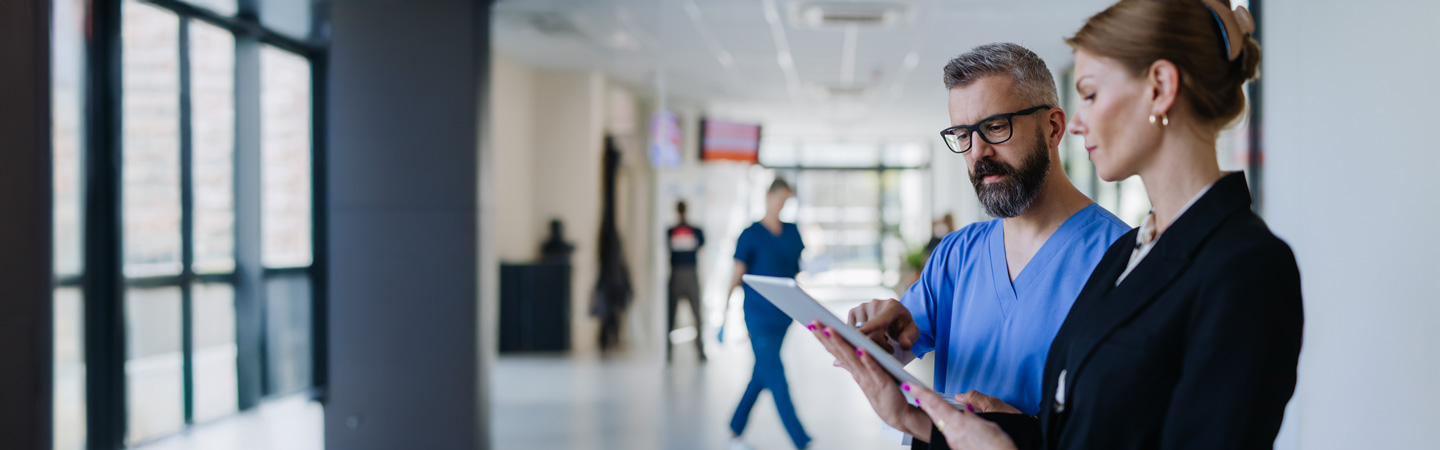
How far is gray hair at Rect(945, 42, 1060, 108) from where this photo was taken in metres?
1.23

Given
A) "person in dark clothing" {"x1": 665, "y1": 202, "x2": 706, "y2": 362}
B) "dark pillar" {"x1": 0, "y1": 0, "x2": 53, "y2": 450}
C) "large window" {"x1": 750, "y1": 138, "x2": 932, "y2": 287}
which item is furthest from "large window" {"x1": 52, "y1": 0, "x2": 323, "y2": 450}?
"large window" {"x1": 750, "y1": 138, "x2": 932, "y2": 287}

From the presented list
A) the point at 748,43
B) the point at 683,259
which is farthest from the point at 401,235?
the point at 748,43

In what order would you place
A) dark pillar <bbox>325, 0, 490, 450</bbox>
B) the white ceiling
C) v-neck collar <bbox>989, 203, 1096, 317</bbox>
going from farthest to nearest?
the white ceiling → dark pillar <bbox>325, 0, 490, 450</bbox> → v-neck collar <bbox>989, 203, 1096, 317</bbox>

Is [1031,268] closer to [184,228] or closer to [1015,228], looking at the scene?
[1015,228]

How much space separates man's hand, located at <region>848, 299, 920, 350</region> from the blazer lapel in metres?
0.38

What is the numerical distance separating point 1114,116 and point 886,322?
0.51 m

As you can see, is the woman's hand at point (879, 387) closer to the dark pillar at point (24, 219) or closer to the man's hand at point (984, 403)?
the man's hand at point (984, 403)

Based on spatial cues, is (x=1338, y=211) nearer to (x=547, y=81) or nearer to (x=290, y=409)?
(x=290, y=409)

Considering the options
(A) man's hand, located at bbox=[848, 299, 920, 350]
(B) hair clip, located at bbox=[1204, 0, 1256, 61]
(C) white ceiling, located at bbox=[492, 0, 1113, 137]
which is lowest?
(A) man's hand, located at bbox=[848, 299, 920, 350]

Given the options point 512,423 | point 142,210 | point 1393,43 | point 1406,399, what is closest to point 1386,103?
point 1393,43

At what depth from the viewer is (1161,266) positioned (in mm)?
884

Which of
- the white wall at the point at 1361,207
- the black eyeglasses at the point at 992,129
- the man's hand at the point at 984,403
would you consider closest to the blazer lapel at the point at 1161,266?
the man's hand at the point at 984,403

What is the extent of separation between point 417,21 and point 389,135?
568 millimetres

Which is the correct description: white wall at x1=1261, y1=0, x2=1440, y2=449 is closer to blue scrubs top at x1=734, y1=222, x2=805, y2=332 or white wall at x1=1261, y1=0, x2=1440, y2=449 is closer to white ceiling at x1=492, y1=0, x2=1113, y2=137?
white ceiling at x1=492, y1=0, x2=1113, y2=137
